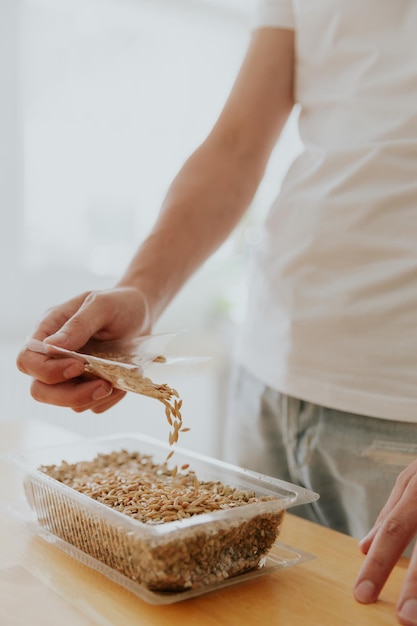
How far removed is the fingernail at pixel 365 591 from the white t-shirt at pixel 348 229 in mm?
349

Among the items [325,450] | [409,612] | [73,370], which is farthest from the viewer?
[325,450]

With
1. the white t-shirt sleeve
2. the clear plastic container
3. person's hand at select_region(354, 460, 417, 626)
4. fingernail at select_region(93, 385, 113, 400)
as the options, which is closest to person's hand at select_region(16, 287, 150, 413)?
fingernail at select_region(93, 385, 113, 400)

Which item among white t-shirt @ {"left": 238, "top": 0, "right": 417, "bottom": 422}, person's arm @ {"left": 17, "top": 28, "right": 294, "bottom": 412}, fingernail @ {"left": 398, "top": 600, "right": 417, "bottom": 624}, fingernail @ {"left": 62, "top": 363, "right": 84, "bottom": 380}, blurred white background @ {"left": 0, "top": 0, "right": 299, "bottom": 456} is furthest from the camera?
blurred white background @ {"left": 0, "top": 0, "right": 299, "bottom": 456}

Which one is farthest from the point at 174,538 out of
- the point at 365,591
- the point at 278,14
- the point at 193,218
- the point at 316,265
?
the point at 278,14

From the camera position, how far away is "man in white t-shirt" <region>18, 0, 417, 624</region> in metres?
1.13

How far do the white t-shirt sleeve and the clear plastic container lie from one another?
2.71 feet

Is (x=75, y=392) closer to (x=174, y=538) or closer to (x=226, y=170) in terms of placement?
(x=174, y=538)

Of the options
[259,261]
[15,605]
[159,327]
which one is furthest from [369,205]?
[159,327]

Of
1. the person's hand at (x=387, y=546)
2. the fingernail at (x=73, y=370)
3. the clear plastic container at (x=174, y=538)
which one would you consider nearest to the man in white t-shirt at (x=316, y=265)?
the fingernail at (x=73, y=370)

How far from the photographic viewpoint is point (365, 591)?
A: 2.61ft

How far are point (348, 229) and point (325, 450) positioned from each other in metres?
0.35

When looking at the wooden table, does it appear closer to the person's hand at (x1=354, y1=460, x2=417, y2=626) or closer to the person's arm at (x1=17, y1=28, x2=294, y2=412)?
the person's hand at (x1=354, y1=460, x2=417, y2=626)

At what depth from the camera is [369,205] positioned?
1.17 meters

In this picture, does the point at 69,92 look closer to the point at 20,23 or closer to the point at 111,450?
the point at 20,23
